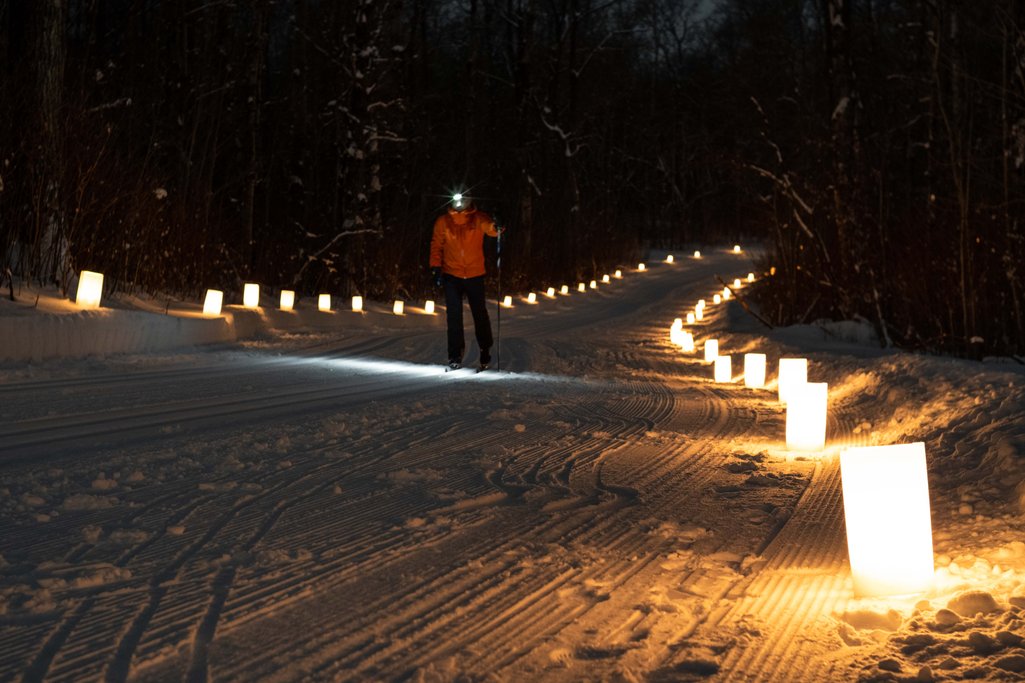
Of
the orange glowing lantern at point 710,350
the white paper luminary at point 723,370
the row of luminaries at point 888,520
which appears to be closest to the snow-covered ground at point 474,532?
the row of luminaries at point 888,520

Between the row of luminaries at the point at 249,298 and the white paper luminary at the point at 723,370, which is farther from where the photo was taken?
the white paper luminary at the point at 723,370

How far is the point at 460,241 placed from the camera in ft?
43.2

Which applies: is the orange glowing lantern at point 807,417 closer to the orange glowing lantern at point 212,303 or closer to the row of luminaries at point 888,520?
the row of luminaries at point 888,520

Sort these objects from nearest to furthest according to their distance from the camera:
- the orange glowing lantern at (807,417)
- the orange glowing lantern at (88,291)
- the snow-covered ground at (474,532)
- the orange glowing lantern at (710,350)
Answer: the snow-covered ground at (474,532)
the orange glowing lantern at (807,417)
the orange glowing lantern at (88,291)
the orange glowing lantern at (710,350)

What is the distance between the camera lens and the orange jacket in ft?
43.0

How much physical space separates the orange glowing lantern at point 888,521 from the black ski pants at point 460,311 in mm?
9094

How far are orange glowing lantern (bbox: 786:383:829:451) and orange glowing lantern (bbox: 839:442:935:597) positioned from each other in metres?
3.44

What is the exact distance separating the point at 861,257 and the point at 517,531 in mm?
12551

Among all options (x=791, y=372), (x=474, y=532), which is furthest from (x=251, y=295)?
(x=474, y=532)

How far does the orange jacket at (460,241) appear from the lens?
1312 centimetres

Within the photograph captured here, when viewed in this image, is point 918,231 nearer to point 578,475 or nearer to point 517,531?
point 578,475

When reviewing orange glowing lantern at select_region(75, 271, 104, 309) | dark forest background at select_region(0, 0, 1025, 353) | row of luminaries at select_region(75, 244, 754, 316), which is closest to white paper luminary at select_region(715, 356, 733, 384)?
dark forest background at select_region(0, 0, 1025, 353)

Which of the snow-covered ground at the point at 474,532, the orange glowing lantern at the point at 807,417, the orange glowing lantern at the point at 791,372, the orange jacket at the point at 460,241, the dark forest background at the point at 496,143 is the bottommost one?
the snow-covered ground at the point at 474,532

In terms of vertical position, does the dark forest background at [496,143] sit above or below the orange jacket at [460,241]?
above
